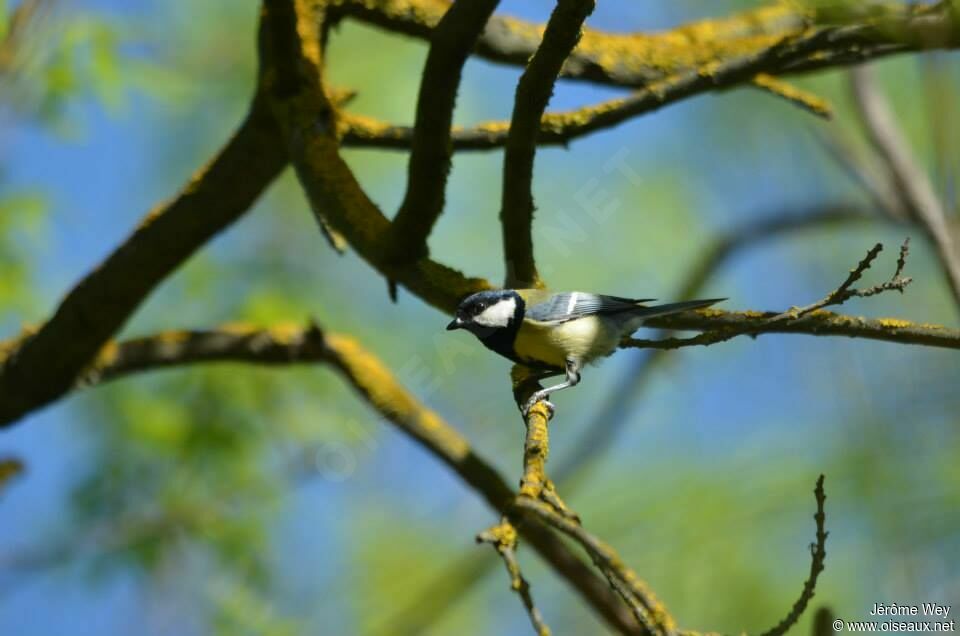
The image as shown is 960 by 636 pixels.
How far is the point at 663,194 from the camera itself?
8258mm

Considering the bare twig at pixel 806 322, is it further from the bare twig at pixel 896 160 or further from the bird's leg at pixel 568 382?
the bare twig at pixel 896 160

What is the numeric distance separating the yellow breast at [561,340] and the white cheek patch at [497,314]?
3.7 inches

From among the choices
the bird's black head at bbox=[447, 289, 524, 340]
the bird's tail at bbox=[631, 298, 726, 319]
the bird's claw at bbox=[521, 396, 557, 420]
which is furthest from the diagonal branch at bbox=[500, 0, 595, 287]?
the bird's claw at bbox=[521, 396, 557, 420]

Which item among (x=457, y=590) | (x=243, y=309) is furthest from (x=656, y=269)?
(x=457, y=590)

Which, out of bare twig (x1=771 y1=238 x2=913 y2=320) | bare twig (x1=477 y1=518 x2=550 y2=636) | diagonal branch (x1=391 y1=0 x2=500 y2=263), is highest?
diagonal branch (x1=391 y1=0 x2=500 y2=263)

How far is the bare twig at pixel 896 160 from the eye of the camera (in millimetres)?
3793

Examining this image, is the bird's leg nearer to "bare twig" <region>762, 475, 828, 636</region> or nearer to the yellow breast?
the yellow breast

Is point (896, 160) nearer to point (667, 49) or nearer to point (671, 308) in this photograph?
point (667, 49)

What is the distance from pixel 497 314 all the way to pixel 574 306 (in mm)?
273

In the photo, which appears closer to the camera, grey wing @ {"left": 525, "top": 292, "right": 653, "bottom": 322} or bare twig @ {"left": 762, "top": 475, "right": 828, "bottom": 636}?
bare twig @ {"left": 762, "top": 475, "right": 828, "bottom": 636}

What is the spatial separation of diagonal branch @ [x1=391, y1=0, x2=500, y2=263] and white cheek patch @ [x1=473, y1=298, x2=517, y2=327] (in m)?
0.27

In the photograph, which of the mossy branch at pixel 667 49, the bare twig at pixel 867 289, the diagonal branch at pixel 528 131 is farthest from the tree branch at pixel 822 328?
the mossy branch at pixel 667 49

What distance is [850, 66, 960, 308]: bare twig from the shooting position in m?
3.79

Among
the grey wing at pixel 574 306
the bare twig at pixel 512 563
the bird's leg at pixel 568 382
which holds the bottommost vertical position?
the bare twig at pixel 512 563
